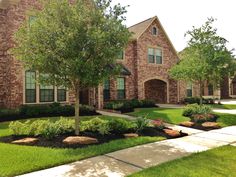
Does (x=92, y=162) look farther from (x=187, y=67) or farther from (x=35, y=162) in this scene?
(x=187, y=67)

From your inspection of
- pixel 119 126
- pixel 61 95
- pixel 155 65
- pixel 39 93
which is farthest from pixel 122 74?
pixel 119 126

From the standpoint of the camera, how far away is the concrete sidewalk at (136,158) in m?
5.48

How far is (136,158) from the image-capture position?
6.57 meters

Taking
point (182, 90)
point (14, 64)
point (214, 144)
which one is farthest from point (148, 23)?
point (214, 144)

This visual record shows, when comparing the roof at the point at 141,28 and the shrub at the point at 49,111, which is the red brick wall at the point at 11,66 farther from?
the roof at the point at 141,28

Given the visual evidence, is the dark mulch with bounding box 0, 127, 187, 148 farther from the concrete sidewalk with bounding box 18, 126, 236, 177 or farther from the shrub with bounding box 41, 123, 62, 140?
the concrete sidewalk with bounding box 18, 126, 236, 177

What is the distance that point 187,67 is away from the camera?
17062 millimetres

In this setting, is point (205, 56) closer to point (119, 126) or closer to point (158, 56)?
point (158, 56)

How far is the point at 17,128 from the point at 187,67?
490 inches

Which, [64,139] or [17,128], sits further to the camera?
[17,128]

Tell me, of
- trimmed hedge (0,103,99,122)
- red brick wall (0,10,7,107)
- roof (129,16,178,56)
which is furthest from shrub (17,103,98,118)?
roof (129,16,178,56)

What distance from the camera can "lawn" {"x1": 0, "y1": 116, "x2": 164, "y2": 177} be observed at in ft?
18.6

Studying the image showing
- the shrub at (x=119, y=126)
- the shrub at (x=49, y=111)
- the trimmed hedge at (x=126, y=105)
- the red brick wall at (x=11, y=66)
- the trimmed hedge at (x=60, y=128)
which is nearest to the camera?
the trimmed hedge at (x=60, y=128)

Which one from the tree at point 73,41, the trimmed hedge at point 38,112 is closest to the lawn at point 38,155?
the tree at point 73,41
